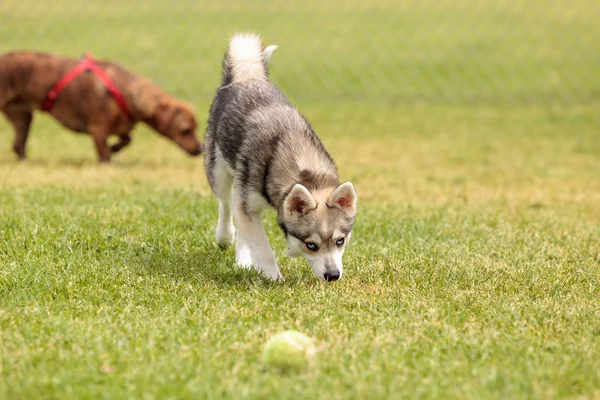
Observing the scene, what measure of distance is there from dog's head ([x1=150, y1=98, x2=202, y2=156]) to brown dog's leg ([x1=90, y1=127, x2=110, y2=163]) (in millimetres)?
539

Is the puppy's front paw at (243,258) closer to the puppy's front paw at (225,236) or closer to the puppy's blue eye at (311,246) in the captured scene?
the puppy's front paw at (225,236)

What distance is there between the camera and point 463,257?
528 centimetres

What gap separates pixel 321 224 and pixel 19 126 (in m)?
5.97

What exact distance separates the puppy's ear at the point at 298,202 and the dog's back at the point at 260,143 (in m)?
0.16

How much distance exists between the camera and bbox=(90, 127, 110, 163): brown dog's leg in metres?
9.23

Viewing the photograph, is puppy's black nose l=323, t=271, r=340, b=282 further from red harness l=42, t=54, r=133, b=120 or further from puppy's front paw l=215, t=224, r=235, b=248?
red harness l=42, t=54, r=133, b=120

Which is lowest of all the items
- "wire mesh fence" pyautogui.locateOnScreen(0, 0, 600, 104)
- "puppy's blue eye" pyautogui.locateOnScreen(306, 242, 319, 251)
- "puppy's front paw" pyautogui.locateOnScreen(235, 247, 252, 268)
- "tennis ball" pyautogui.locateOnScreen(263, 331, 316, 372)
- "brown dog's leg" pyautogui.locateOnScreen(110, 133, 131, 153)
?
"wire mesh fence" pyautogui.locateOnScreen(0, 0, 600, 104)

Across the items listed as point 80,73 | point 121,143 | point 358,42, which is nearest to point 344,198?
point 80,73

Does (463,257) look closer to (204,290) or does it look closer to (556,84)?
(204,290)

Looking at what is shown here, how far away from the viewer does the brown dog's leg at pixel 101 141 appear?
9.23 meters

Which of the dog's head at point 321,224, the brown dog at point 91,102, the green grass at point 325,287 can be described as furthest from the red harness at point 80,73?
the dog's head at point 321,224

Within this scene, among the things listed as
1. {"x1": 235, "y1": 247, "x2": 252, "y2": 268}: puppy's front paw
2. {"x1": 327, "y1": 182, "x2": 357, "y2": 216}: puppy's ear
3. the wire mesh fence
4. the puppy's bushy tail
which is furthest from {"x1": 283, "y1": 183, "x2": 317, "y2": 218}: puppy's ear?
the wire mesh fence

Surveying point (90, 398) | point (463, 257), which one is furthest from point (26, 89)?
point (90, 398)

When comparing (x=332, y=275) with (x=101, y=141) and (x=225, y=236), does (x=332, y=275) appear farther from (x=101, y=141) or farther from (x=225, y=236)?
(x=101, y=141)
